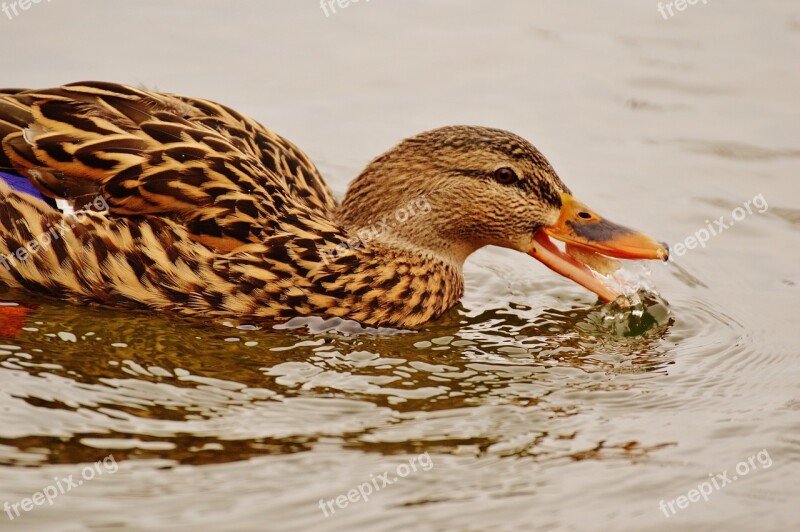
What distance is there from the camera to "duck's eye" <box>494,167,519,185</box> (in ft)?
29.9

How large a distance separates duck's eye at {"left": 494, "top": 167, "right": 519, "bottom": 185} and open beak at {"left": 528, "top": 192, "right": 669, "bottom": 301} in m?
0.37

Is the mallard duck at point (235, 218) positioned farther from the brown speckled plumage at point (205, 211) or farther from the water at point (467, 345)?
the water at point (467, 345)

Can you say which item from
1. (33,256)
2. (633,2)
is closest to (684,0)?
(633,2)

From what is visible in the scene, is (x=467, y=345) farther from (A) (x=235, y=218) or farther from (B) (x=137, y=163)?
(B) (x=137, y=163)

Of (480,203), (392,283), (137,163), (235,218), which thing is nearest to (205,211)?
(235,218)

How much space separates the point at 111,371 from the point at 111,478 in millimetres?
1314

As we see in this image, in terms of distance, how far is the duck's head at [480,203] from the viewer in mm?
9086

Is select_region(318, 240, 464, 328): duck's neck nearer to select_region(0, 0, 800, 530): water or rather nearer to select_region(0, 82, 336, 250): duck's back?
select_region(0, 0, 800, 530): water

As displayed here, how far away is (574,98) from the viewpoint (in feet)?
42.7

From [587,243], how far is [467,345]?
113 cm

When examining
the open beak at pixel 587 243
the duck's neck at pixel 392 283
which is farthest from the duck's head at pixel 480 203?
the duck's neck at pixel 392 283

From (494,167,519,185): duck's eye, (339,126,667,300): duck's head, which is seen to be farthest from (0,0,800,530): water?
(494,167,519,185): duck's eye

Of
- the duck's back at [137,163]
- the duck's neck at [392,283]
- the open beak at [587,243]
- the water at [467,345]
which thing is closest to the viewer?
the water at [467,345]

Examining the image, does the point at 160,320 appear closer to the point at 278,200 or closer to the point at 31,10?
the point at 278,200
